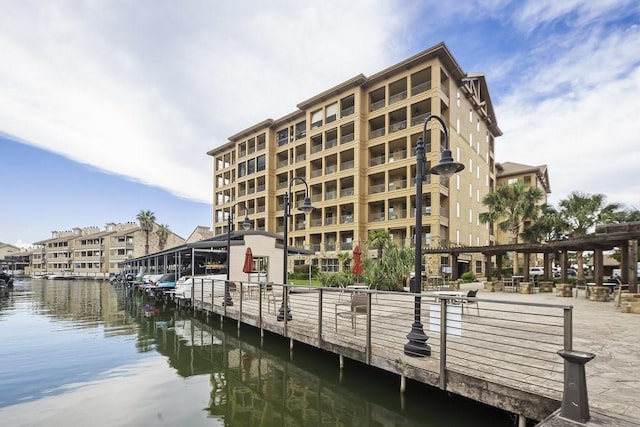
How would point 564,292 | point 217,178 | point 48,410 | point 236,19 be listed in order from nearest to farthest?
point 48,410 → point 236,19 → point 564,292 → point 217,178

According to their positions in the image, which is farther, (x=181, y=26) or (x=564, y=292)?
(x=564, y=292)

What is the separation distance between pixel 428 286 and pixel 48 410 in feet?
67.9

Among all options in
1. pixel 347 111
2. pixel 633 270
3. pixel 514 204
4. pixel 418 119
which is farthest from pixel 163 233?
pixel 633 270

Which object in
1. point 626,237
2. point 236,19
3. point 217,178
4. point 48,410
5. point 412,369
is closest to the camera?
point 412,369

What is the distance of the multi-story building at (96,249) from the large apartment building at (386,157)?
36931 mm

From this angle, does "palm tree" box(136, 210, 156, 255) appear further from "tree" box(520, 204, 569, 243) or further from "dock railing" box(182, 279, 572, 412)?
"dock railing" box(182, 279, 572, 412)

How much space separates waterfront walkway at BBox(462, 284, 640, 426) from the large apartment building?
20.9 metres

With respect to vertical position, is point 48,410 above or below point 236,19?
below

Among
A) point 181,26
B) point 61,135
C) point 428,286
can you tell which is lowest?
point 428,286

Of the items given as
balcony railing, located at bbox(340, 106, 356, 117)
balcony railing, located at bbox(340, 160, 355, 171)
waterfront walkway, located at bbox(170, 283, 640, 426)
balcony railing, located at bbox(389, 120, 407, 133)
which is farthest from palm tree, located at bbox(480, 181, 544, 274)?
waterfront walkway, located at bbox(170, 283, 640, 426)

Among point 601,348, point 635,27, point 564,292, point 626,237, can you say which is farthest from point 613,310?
point 635,27

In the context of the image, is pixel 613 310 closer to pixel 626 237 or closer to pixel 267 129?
pixel 626 237

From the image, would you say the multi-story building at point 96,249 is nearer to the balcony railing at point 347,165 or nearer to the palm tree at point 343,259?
the balcony railing at point 347,165

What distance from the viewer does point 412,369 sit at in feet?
19.2
